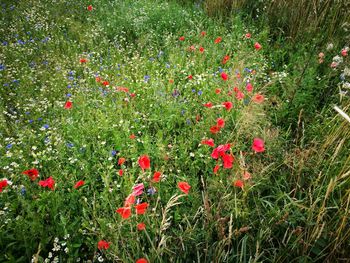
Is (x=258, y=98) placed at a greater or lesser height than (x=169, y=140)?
greater

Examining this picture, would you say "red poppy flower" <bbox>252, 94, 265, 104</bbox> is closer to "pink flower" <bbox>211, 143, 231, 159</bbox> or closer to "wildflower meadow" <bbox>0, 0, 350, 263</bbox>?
"wildflower meadow" <bbox>0, 0, 350, 263</bbox>

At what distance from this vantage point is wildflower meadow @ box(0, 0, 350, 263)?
1824 millimetres

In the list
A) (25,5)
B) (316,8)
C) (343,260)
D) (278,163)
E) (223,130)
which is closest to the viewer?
(343,260)

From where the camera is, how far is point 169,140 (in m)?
2.81

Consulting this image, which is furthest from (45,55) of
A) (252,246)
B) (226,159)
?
(252,246)

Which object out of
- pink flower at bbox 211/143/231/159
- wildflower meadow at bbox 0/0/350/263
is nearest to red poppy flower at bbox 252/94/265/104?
wildflower meadow at bbox 0/0/350/263

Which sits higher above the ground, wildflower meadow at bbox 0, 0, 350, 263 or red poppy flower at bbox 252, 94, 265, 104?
red poppy flower at bbox 252, 94, 265, 104

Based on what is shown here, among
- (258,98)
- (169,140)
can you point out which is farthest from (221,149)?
(169,140)

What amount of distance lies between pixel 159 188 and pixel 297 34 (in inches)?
130

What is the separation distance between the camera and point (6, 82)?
3.66 meters

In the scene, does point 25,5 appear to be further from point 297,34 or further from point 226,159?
point 226,159

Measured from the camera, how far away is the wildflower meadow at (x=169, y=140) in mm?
1824

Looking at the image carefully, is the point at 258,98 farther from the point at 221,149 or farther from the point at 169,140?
the point at 169,140

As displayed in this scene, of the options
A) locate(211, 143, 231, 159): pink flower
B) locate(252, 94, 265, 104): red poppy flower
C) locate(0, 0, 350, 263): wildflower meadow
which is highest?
locate(252, 94, 265, 104): red poppy flower
